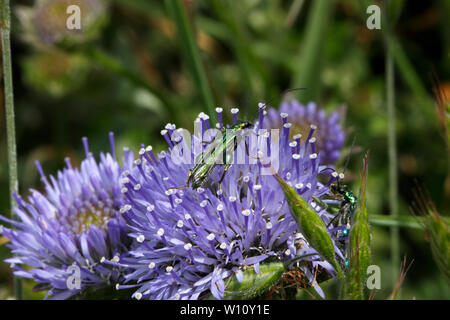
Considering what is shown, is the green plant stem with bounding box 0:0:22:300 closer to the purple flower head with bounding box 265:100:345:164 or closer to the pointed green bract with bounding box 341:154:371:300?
the purple flower head with bounding box 265:100:345:164

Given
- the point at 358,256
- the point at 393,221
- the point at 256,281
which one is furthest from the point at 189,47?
the point at 358,256

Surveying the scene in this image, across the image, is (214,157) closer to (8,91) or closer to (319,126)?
(8,91)

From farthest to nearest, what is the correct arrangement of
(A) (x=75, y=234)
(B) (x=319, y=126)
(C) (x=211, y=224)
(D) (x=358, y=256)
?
(B) (x=319, y=126) < (A) (x=75, y=234) < (C) (x=211, y=224) < (D) (x=358, y=256)

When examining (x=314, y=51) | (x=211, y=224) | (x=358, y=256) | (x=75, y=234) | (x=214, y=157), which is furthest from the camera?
(x=314, y=51)

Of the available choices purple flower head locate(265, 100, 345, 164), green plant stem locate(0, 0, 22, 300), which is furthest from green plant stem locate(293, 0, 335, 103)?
green plant stem locate(0, 0, 22, 300)

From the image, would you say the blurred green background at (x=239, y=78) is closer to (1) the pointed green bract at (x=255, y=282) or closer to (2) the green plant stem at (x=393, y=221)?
(2) the green plant stem at (x=393, y=221)

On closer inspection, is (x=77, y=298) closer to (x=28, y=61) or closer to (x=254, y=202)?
(x=254, y=202)
